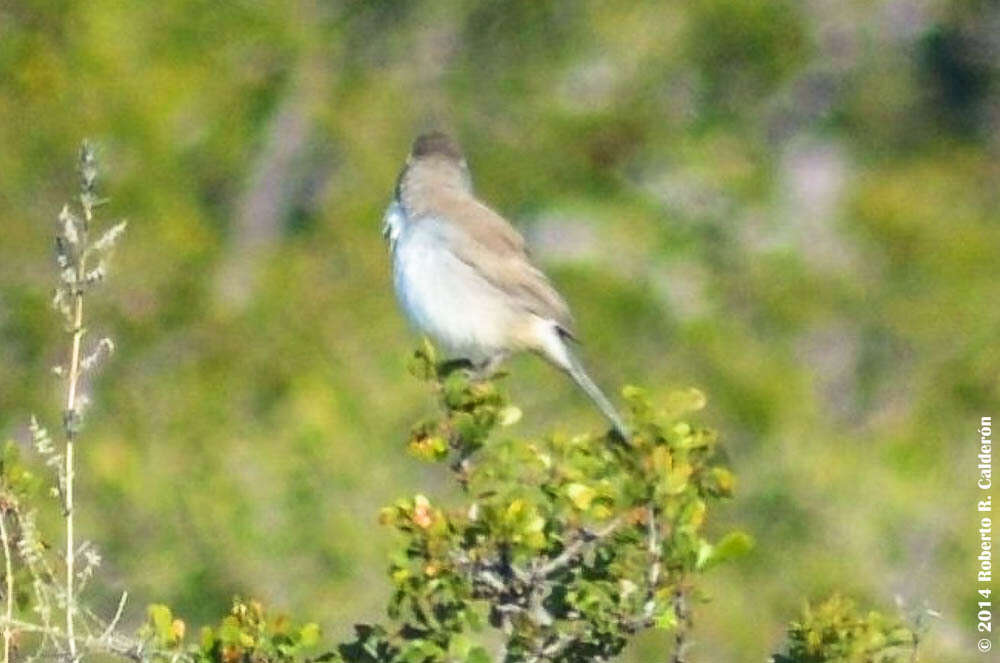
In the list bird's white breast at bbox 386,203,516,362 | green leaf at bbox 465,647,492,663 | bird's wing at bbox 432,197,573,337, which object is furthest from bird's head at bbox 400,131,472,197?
green leaf at bbox 465,647,492,663

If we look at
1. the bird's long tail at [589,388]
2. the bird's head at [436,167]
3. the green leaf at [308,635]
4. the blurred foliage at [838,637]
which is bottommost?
the green leaf at [308,635]

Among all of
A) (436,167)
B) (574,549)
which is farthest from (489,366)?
(574,549)

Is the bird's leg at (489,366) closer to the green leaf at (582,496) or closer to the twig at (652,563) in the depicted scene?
the green leaf at (582,496)

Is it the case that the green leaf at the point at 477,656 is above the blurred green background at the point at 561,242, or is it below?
below

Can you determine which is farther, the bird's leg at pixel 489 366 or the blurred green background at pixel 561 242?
the blurred green background at pixel 561 242

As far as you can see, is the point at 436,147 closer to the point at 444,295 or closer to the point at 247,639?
the point at 444,295

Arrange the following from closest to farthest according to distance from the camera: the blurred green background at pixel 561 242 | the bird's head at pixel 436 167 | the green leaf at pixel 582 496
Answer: the green leaf at pixel 582 496, the bird's head at pixel 436 167, the blurred green background at pixel 561 242

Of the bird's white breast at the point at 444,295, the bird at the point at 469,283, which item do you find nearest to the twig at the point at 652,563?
the bird at the point at 469,283
